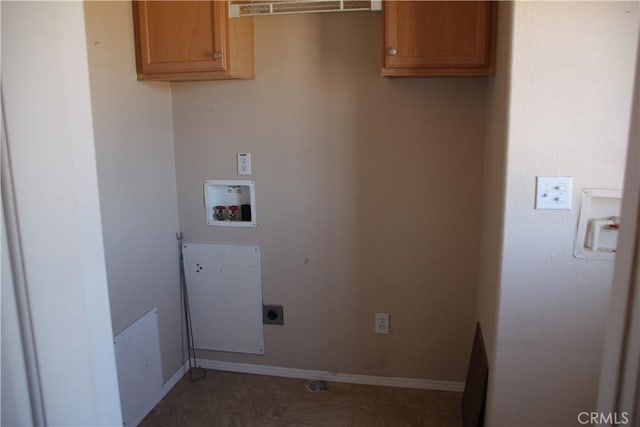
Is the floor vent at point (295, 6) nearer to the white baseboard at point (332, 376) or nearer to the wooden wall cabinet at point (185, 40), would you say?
the wooden wall cabinet at point (185, 40)

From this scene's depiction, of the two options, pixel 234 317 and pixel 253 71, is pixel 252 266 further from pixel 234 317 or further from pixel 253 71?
pixel 253 71

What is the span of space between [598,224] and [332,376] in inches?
66.7

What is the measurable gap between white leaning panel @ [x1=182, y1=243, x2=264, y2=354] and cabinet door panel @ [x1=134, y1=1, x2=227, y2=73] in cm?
101

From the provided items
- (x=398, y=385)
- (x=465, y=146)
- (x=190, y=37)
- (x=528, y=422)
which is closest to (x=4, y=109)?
(x=190, y=37)

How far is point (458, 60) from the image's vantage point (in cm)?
209

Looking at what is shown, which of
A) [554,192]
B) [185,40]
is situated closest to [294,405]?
[554,192]

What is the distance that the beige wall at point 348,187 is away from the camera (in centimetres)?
246

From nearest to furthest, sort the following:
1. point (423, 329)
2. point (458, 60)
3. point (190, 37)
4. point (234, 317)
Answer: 1. point (458, 60)
2. point (190, 37)
3. point (423, 329)
4. point (234, 317)

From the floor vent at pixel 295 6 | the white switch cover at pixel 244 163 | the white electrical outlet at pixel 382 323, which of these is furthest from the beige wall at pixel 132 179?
the white electrical outlet at pixel 382 323

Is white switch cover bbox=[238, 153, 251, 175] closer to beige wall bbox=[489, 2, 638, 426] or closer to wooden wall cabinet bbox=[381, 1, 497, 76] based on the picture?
wooden wall cabinet bbox=[381, 1, 497, 76]

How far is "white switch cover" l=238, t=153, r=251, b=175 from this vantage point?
8.72 feet

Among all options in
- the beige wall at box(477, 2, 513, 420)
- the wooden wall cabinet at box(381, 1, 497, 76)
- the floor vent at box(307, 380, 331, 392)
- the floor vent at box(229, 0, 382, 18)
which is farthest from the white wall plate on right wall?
the floor vent at box(307, 380, 331, 392)

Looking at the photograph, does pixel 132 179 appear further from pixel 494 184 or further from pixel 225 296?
pixel 494 184

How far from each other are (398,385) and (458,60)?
5.70ft
